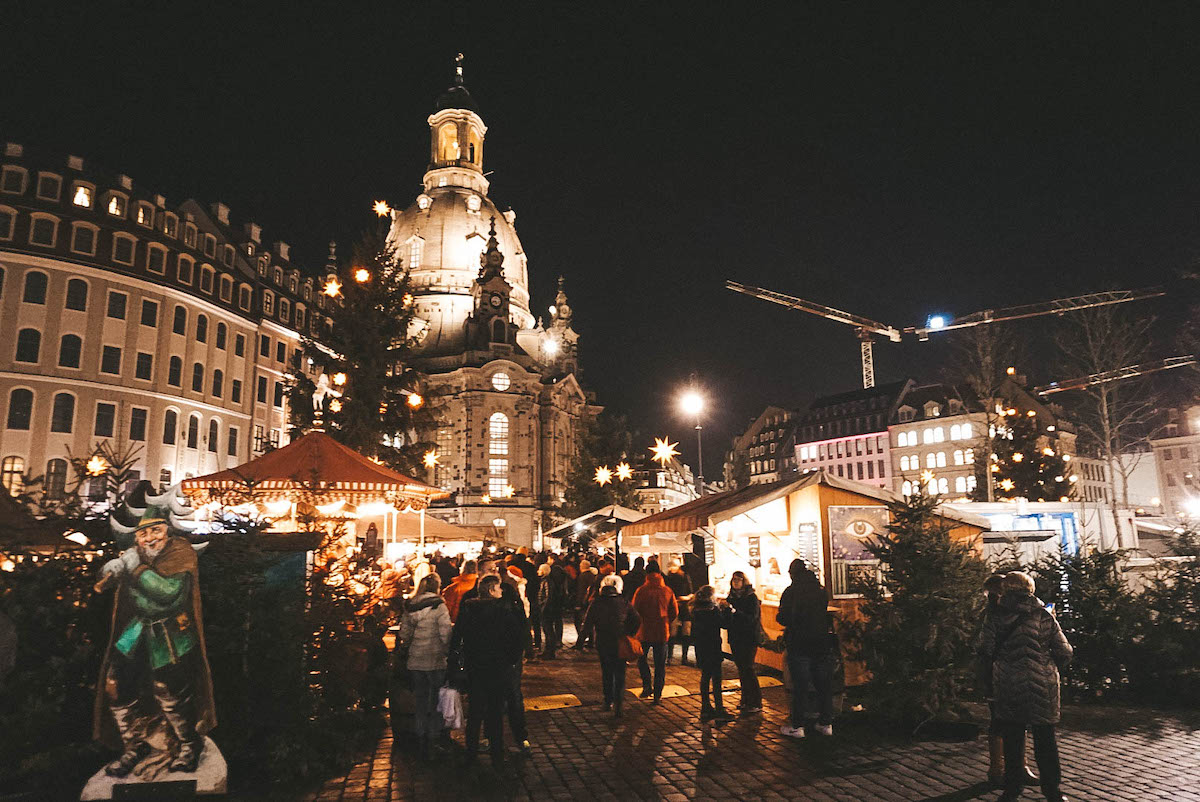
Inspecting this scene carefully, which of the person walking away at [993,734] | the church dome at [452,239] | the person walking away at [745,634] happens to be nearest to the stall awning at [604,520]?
the person walking away at [745,634]

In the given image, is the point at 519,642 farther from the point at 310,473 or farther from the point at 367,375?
the point at 367,375

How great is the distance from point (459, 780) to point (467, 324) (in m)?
70.4

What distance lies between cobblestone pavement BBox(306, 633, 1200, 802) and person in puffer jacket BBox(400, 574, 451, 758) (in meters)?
0.41

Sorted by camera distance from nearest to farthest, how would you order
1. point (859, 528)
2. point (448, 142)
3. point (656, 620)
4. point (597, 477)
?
1. point (656, 620)
2. point (859, 528)
3. point (597, 477)
4. point (448, 142)

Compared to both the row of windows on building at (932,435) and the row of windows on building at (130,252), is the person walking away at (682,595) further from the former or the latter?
the row of windows on building at (932,435)

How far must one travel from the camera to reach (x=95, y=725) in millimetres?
6855

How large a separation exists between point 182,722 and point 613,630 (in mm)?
5385

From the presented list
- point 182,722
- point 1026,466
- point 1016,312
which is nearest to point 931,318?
point 1016,312

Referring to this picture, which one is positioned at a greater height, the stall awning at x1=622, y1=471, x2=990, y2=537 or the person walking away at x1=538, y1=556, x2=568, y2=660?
the stall awning at x1=622, y1=471, x2=990, y2=537

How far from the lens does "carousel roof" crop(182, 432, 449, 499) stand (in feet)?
43.1

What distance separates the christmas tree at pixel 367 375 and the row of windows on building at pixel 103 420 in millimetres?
23208

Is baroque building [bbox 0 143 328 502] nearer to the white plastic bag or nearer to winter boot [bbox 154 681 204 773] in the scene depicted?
the white plastic bag

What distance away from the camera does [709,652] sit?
10672 mm

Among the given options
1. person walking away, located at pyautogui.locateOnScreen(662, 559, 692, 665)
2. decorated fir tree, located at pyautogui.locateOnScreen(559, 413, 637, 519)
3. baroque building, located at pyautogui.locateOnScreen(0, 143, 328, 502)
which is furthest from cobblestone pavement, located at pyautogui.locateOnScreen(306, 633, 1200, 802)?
decorated fir tree, located at pyautogui.locateOnScreen(559, 413, 637, 519)
